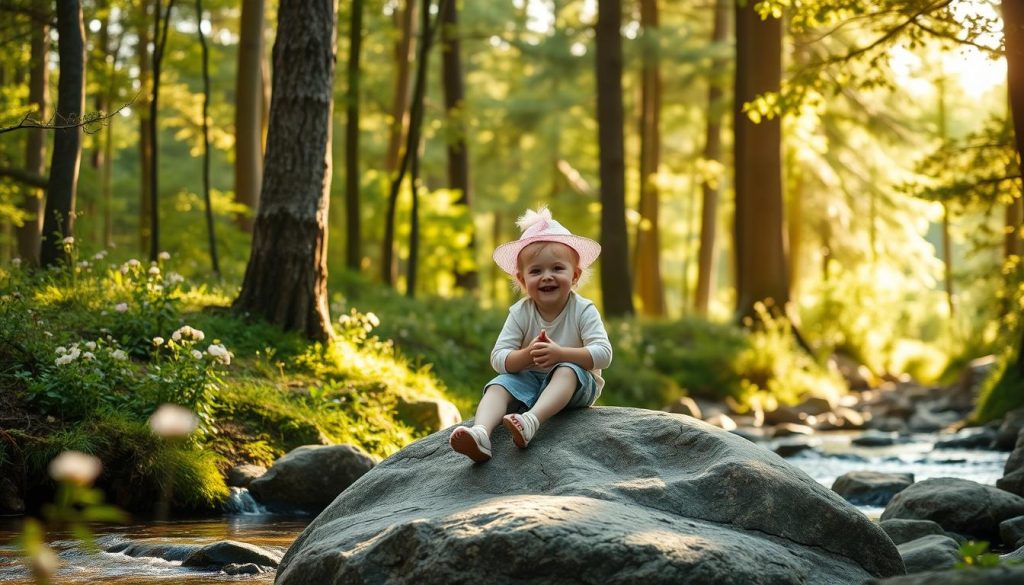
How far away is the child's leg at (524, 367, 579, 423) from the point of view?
516 centimetres

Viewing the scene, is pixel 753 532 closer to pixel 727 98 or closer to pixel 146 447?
pixel 146 447

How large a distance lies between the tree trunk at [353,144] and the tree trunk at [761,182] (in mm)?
7293

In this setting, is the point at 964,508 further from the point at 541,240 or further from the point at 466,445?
the point at 466,445

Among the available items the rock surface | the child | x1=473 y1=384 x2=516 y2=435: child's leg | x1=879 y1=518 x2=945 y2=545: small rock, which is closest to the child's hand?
the child

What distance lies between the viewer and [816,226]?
3056 centimetres

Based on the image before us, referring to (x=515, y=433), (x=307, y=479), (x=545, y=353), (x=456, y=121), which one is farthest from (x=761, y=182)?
(x=515, y=433)

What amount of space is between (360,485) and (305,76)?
238 inches

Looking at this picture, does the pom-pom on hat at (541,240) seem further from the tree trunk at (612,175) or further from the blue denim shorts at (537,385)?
the tree trunk at (612,175)

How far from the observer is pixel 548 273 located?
5.53 metres

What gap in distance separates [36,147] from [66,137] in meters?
4.64

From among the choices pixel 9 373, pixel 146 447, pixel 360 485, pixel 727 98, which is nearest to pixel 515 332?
pixel 360 485

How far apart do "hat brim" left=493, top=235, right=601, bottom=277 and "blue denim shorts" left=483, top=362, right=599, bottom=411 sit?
615 millimetres

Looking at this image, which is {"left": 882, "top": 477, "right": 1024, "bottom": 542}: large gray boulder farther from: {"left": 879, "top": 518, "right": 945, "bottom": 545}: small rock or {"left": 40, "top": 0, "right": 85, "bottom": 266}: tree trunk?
{"left": 40, "top": 0, "right": 85, "bottom": 266}: tree trunk

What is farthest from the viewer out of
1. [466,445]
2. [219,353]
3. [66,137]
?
[66,137]
